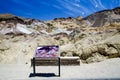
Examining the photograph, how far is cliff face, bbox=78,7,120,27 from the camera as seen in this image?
74.5m

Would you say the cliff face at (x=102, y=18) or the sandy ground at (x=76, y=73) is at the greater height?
the cliff face at (x=102, y=18)

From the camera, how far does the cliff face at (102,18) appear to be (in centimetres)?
7450

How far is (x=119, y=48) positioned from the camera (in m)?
18.0

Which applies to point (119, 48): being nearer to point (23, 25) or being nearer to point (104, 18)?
point (23, 25)

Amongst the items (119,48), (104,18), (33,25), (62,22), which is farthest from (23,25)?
(119,48)

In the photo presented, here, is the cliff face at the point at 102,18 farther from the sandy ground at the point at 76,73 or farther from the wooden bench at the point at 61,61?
the sandy ground at the point at 76,73

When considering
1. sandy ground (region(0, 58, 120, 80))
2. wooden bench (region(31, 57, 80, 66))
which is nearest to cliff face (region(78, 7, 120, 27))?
wooden bench (region(31, 57, 80, 66))

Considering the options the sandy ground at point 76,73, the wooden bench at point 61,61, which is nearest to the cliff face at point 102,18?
the wooden bench at point 61,61

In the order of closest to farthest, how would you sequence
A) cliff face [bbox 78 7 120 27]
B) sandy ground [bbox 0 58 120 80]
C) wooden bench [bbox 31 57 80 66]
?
sandy ground [bbox 0 58 120 80] < wooden bench [bbox 31 57 80 66] < cliff face [bbox 78 7 120 27]

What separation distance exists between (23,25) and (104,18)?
2754 centimetres

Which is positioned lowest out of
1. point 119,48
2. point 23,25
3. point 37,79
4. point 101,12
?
point 37,79

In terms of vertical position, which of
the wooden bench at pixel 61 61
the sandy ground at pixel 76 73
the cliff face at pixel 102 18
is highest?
the cliff face at pixel 102 18

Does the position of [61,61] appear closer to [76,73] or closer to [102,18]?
[76,73]

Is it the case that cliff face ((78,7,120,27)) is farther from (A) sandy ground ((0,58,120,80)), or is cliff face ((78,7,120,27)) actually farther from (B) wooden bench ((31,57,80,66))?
(A) sandy ground ((0,58,120,80))
